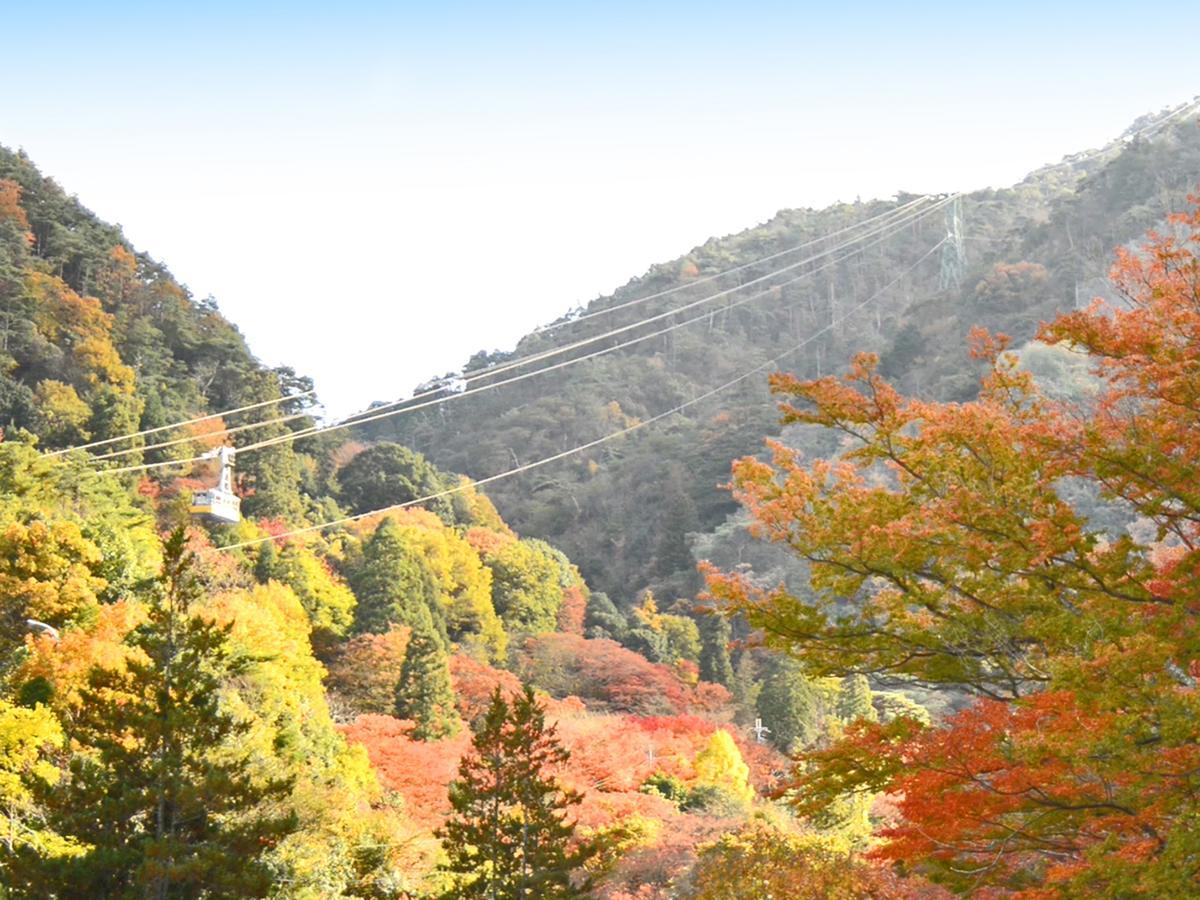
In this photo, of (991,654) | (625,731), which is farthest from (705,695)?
(991,654)

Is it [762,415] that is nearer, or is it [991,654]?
[991,654]

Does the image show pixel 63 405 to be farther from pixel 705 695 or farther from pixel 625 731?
pixel 705 695

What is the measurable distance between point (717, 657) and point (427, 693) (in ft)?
64.5

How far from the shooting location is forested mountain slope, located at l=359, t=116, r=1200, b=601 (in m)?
68.6

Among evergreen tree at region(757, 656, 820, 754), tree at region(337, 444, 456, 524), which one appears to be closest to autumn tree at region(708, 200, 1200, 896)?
evergreen tree at region(757, 656, 820, 754)

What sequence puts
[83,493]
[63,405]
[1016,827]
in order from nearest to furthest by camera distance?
[1016,827] → [83,493] → [63,405]

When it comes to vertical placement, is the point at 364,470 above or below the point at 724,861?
above

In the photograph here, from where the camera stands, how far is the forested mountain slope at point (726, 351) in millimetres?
68562

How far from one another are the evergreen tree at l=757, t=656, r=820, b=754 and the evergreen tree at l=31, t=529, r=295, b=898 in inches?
1098

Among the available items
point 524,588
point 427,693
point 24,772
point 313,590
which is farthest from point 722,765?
point 24,772

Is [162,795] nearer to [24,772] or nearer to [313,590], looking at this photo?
[24,772]

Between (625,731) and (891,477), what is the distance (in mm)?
24360

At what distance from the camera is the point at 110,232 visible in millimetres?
50438

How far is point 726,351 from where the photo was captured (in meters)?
93.7
